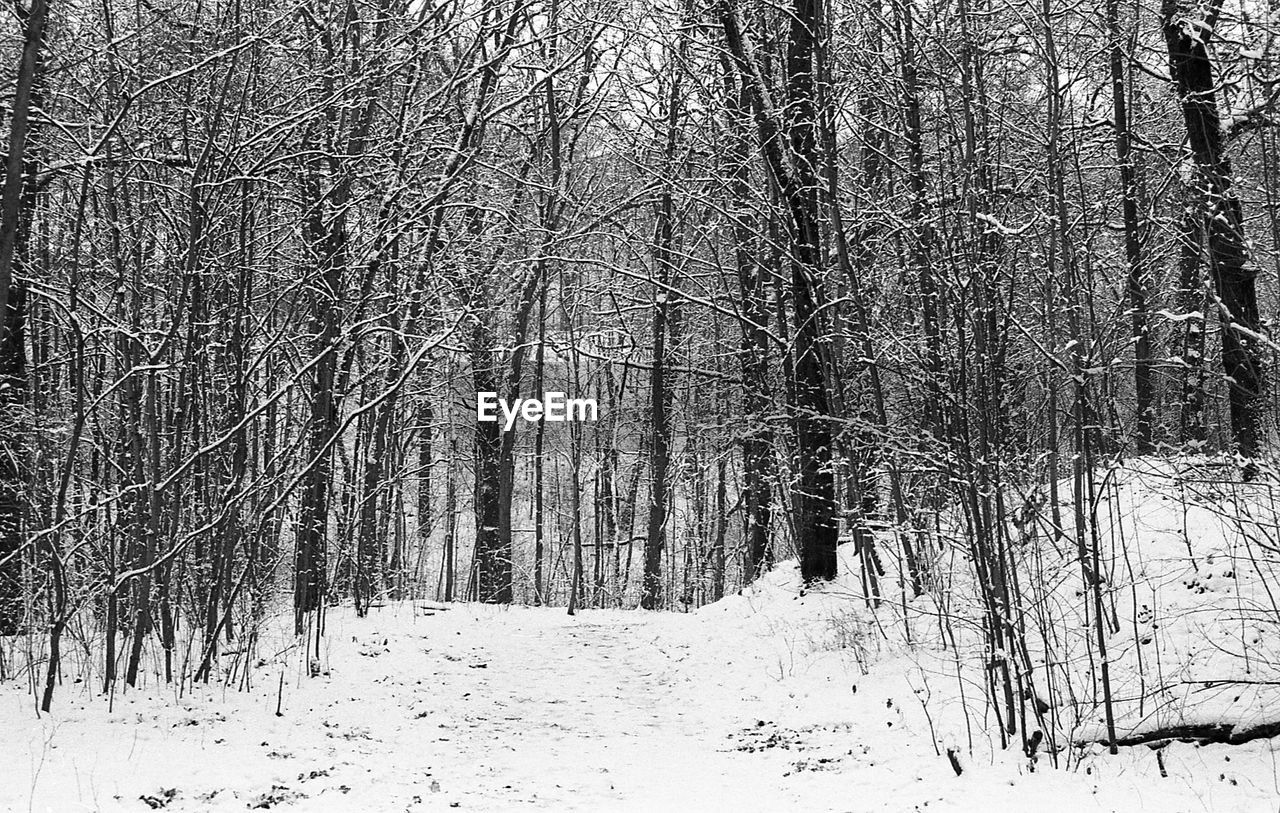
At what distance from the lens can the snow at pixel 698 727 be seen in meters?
5.41

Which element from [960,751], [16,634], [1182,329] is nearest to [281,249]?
[16,634]

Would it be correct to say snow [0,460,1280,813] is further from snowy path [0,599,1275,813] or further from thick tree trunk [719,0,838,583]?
thick tree trunk [719,0,838,583]

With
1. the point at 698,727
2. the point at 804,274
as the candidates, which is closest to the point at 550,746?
the point at 698,727

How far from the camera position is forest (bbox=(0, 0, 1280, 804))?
20.1ft

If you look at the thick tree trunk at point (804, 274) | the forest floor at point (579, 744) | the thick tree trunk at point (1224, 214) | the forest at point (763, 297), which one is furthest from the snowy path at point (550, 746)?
the thick tree trunk at point (1224, 214)

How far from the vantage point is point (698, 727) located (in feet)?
26.4

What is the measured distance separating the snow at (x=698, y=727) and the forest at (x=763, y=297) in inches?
8.9

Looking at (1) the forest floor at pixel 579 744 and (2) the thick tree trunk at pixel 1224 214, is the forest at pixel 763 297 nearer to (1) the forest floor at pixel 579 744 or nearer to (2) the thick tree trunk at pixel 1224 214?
(2) the thick tree trunk at pixel 1224 214

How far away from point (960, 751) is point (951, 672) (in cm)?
179

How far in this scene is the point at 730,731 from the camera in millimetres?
7789

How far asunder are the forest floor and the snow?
2 cm

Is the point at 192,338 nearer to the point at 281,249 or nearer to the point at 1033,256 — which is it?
the point at 281,249

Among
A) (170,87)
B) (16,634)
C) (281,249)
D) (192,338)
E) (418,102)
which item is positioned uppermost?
(418,102)

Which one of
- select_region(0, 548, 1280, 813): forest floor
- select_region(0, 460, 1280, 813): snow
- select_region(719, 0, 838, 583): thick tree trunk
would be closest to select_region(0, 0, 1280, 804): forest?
select_region(719, 0, 838, 583): thick tree trunk
